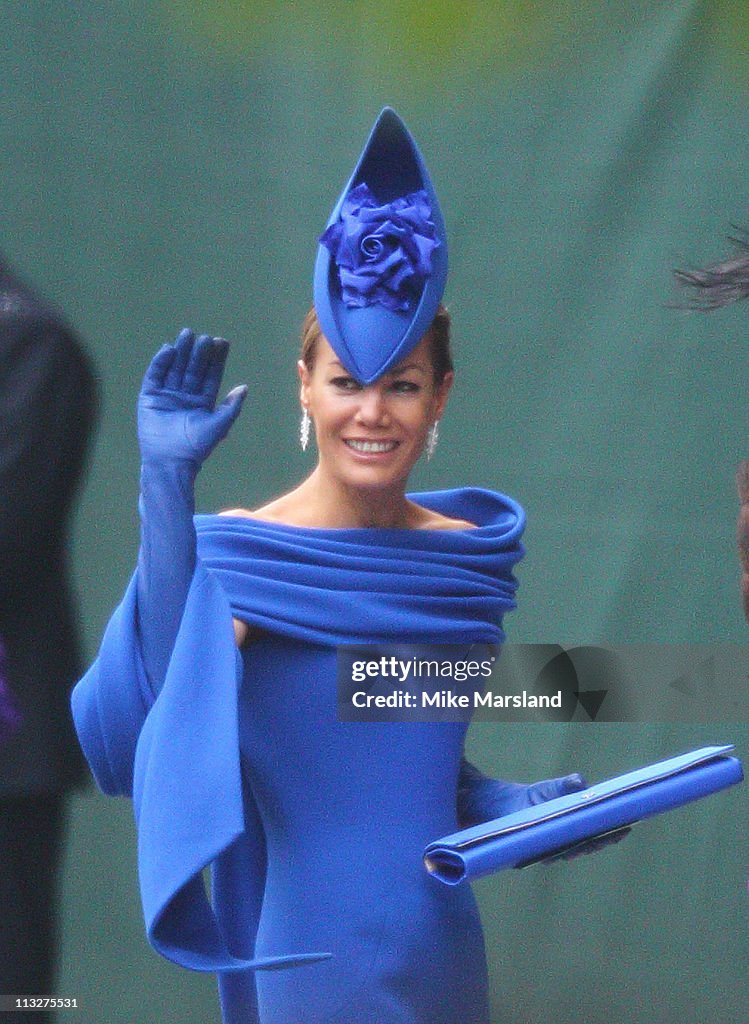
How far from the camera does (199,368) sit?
186 centimetres

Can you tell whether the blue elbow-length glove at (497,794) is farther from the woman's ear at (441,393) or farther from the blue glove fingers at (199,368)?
the blue glove fingers at (199,368)

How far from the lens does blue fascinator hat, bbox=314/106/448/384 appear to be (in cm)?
193

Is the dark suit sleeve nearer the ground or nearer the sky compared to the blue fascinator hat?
nearer the ground

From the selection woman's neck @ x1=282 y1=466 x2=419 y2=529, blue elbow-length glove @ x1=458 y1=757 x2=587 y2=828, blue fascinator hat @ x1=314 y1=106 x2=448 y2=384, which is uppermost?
blue fascinator hat @ x1=314 y1=106 x2=448 y2=384

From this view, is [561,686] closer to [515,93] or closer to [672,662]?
[672,662]

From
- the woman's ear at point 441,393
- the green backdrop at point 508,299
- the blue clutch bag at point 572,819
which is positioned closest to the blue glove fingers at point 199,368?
the woman's ear at point 441,393

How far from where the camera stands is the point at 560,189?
2711mm

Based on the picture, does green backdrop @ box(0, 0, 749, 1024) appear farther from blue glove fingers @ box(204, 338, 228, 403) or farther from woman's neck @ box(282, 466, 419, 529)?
blue glove fingers @ box(204, 338, 228, 403)

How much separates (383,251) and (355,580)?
36 centimetres

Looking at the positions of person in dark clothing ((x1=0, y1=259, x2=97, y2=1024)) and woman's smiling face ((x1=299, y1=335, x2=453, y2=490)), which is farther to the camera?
person in dark clothing ((x1=0, y1=259, x2=97, y2=1024))

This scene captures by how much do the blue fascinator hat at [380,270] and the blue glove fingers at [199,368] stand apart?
16cm

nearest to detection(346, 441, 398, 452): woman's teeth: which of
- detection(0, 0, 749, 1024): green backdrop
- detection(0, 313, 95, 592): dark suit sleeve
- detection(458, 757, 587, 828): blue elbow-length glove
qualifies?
detection(458, 757, 587, 828): blue elbow-length glove

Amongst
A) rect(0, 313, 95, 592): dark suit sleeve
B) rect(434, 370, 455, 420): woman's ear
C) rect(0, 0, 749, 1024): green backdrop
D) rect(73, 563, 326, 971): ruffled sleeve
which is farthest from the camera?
rect(0, 0, 749, 1024): green backdrop

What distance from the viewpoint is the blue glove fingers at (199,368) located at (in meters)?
1.85
